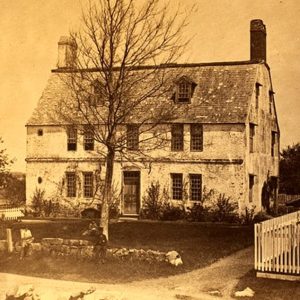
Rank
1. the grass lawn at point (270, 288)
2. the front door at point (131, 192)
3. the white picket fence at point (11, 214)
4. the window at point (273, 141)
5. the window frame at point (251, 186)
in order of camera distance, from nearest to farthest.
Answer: the grass lawn at point (270, 288) → the window frame at point (251, 186) → the white picket fence at point (11, 214) → the front door at point (131, 192) → the window at point (273, 141)

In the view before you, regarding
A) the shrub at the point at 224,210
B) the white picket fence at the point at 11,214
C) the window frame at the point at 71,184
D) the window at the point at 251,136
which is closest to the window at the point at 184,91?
the window at the point at 251,136

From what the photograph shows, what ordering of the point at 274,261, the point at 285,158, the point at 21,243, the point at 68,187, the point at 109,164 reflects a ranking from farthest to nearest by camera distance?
the point at 285,158 → the point at 68,187 → the point at 109,164 → the point at 21,243 → the point at 274,261

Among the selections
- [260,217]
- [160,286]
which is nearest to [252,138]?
[260,217]

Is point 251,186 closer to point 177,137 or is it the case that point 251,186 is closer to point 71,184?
point 177,137

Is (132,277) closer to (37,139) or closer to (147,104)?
(147,104)

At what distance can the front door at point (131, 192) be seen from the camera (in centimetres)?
2606

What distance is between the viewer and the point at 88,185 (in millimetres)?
26906

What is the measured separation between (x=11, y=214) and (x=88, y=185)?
3983mm

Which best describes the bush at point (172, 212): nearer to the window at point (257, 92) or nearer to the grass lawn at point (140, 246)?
the grass lawn at point (140, 246)

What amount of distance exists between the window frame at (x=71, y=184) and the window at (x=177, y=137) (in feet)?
17.7

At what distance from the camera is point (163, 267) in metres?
13.3

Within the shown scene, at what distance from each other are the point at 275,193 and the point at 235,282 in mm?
17487

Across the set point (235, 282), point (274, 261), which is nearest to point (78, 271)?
point (235, 282)

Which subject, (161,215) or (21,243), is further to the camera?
(161,215)
